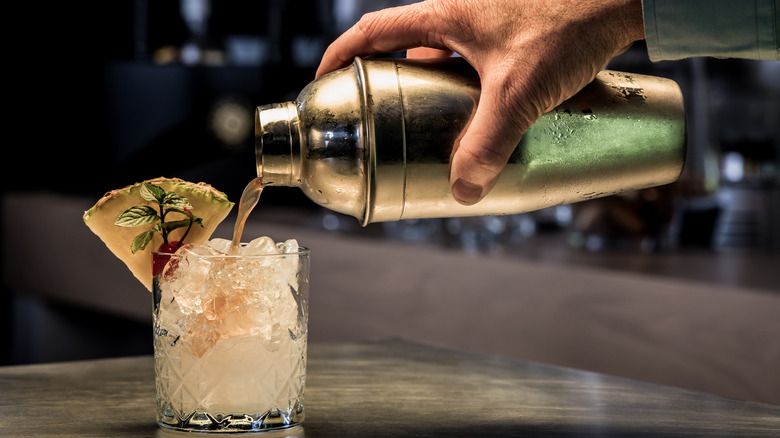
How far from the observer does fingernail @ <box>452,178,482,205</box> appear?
877 mm

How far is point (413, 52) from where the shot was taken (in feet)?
3.59

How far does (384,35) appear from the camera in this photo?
950 mm

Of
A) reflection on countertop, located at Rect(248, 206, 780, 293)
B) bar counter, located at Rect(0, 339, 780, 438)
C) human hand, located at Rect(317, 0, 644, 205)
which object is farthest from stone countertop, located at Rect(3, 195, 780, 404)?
human hand, located at Rect(317, 0, 644, 205)

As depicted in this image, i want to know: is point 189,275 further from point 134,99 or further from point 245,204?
point 134,99

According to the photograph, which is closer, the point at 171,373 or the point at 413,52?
the point at 171,373

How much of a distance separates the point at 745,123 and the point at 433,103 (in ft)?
8.59

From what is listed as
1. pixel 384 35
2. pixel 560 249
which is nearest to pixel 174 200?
pixel 384 35

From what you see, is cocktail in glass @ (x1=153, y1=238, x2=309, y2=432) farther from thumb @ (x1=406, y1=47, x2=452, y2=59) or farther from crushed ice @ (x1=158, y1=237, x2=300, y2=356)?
thumb @ (x1=406, y1=47, x2=452, y2=59)

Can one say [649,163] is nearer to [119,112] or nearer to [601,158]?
[601,158]

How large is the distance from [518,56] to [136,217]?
377 millimetres

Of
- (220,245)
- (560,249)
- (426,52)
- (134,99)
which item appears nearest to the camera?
(220,245)

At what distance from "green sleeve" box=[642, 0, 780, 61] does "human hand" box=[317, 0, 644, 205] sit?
0.8 inches

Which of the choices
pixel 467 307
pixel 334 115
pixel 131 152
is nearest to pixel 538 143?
pixel 334 115

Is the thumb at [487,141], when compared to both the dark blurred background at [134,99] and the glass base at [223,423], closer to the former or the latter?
the glass base at [223,423]
